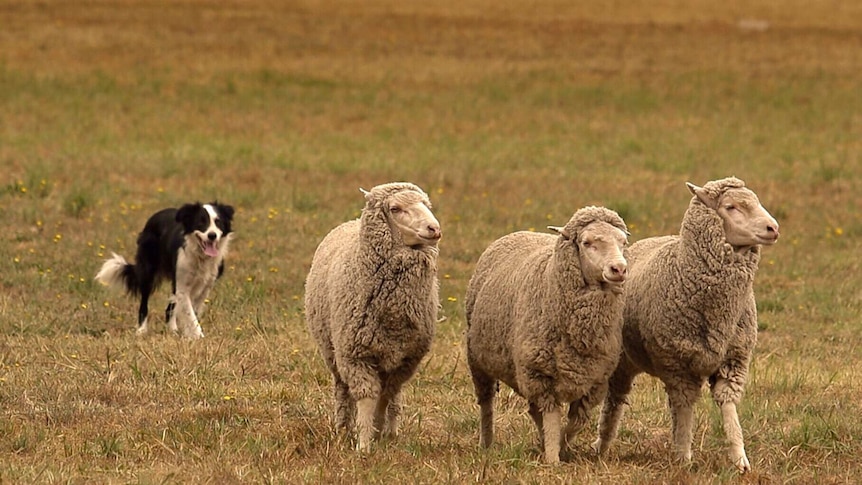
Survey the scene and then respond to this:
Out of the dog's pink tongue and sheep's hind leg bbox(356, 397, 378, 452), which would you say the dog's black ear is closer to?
the dog's pink tongue

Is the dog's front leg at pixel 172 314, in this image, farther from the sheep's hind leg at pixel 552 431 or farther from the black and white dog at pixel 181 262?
the sheep's hind leg at pixel 552 431

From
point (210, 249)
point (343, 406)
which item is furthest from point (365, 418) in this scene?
point (210, 249)

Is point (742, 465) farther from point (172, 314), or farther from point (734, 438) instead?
point (172, 314)

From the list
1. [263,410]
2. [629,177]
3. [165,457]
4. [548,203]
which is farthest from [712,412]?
[629,177]

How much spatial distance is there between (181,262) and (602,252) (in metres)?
5.69

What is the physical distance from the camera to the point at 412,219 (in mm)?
7641

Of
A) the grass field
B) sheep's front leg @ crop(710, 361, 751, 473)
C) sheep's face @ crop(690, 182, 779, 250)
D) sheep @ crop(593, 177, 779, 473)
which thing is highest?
sheep's face @ crop(690, 182, 779, 250)

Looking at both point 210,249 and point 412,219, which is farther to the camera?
point 210,249

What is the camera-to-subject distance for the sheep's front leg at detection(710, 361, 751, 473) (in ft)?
24.1

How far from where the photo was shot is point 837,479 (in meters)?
7.25

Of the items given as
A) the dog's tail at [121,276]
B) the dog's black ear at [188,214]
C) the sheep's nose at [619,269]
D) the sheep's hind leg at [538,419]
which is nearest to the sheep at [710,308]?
the sheep's nose at [619,269]

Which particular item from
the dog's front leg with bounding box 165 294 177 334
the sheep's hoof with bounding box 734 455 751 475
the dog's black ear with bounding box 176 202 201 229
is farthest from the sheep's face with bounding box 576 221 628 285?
the dog's black ear with bounding box 176 202 201 229

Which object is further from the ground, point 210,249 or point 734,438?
point 734,438

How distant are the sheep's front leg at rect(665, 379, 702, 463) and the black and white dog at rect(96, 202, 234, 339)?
5.13m
